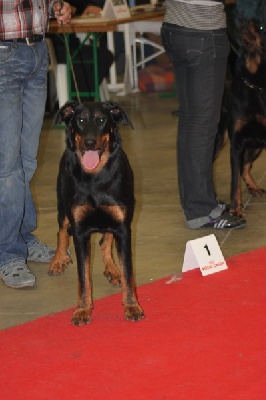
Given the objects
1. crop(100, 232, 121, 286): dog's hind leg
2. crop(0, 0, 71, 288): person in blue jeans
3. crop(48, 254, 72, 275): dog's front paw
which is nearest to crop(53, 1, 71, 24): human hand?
crop(0, 0, 71, 288): person in blue jeans

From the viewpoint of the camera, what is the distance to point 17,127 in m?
3.86

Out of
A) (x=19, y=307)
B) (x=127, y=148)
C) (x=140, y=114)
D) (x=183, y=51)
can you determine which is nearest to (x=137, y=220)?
(x=183, y=51)

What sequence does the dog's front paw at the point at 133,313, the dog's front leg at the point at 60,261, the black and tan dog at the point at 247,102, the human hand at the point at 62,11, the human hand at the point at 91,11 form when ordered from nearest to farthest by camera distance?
the dog's front paw at the point at 133,313 → the human hand at the point at 62,11 → the dog's front leg at the point at 60,261 → the black and tan dog at the point at 247,102 → the human hand at the point at 91,11

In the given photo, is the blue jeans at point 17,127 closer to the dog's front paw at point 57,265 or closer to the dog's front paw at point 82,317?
the dog's front paw at point 57,265

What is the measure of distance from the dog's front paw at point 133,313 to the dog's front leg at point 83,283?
0.49 ft

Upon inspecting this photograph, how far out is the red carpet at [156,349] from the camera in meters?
2.81

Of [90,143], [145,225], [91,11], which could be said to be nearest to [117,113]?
[90,143]

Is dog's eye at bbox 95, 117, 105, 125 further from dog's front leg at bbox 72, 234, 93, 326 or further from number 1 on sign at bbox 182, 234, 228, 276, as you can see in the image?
number 1 on sign at bbox 182, 234, 228, 276

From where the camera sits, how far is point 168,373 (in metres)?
2.92

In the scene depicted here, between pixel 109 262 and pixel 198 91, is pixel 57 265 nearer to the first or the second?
pixel 109 262

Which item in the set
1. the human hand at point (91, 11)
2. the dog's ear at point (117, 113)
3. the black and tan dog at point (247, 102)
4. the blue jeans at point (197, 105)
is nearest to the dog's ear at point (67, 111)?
the dog's ear at point (117, 113)

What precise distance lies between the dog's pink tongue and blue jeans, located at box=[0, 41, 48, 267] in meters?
0.67

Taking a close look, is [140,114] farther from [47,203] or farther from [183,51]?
[183,51]

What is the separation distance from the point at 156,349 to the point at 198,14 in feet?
6.46
